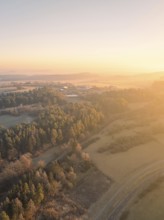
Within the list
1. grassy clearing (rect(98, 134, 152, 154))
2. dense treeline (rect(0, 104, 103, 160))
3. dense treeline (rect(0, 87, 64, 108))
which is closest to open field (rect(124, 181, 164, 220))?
grassy clearing (rect(98, 134, 152, 154))

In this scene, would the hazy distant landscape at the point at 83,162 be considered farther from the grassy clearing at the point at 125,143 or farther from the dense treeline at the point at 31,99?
the dense treeline at the point at 31,99

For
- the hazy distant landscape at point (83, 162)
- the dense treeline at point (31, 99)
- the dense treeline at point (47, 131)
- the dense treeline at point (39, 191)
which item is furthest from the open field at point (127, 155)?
the dense treeline at point (31, 99)

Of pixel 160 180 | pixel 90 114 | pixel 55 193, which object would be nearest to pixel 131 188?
pixel 160 180

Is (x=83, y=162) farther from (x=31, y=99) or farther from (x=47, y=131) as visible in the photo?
(x=31, y=99)

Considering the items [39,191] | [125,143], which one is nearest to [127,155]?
[125,143]

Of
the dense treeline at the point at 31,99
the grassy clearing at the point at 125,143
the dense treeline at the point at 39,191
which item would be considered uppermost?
the dense treeline at the point at 31,99

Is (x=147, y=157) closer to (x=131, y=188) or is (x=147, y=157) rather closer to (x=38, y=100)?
(x=131, y=188)
